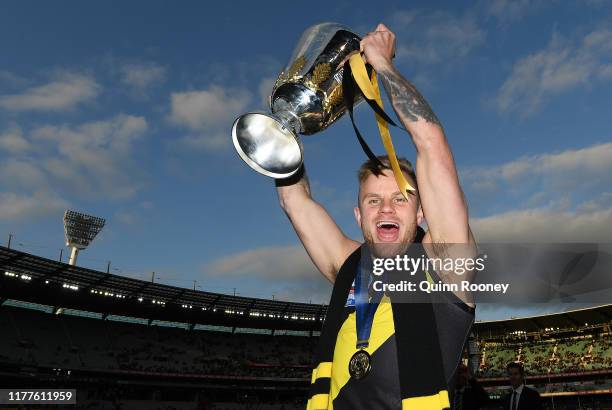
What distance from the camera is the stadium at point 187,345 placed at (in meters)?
31.5

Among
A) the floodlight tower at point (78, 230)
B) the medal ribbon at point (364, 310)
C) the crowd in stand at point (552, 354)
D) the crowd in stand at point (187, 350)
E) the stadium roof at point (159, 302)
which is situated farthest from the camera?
the floodlight tower at point (78, 230)

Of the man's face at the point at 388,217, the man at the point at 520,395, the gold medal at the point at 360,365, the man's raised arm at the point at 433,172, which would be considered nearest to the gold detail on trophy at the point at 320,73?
the man's raised arm at the point at 433,172

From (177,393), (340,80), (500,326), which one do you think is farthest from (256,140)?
(500,326)

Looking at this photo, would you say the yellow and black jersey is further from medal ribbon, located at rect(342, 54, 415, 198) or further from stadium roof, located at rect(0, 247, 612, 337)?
stadium roof, located at rect(0, 247, 612, 337)

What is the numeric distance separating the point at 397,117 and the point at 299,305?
134 feet

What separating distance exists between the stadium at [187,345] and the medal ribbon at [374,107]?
1182 inches

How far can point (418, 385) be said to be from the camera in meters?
1.75

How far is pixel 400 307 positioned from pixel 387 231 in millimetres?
336

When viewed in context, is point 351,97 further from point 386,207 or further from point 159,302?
point 159,302

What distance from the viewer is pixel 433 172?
1817 millimetres

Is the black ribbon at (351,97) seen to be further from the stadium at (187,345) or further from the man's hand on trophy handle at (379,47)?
the stadium at (187,345)

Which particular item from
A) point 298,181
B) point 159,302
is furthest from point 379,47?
point 159,302

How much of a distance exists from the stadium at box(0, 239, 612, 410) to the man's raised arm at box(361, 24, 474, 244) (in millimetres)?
30287

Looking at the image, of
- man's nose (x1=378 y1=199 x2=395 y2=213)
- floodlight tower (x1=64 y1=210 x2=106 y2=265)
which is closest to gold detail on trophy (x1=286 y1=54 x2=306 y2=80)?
man's nose (x1=378 y1=199 x2=395 y2=213)
